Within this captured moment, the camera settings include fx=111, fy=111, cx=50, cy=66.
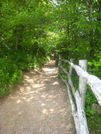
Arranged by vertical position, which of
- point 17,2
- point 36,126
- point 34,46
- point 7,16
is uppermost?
point 17,2

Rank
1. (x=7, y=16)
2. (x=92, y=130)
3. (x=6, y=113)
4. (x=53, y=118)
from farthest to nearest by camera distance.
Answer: (x=7, y=16) → (x=6, y=113) → (x=53, y=118) → (x=92, y=130)

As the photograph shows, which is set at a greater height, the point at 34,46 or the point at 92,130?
the point at 34,46

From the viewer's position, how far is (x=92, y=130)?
276cm

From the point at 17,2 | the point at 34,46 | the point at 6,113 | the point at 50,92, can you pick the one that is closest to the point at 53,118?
the point at 6,113

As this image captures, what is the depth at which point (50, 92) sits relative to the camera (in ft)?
18.8

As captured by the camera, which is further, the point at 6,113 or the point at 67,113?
the point at 6,113

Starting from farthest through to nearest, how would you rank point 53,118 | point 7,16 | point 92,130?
point 7,16
point 53,118
point 92,130

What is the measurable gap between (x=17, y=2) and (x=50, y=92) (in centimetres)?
622

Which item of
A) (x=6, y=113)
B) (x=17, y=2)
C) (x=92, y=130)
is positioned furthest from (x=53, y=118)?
(x=17, y=2)

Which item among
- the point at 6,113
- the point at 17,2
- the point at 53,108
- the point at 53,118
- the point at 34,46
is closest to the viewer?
the point at 53,118

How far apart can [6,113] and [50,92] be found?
244 centimetres

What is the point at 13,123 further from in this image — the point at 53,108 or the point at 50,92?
the point at 50,92

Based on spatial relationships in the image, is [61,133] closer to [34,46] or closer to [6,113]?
[6,113]

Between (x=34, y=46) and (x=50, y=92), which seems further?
(x=34, y=46)
